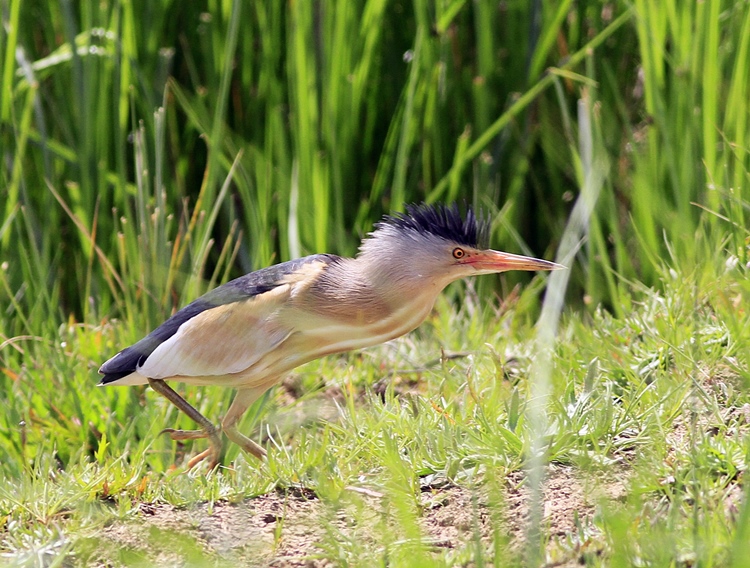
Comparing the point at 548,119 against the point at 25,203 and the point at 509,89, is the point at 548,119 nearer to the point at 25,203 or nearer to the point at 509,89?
the point at 509,89

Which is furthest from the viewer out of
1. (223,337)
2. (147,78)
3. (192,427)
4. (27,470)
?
(147,78)

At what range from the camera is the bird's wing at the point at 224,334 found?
117 inches

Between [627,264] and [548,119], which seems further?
[548,119]

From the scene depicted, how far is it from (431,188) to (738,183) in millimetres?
1802

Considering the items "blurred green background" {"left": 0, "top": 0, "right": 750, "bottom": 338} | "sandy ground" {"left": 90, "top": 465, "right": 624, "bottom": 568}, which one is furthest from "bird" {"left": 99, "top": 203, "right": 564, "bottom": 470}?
"blurred green background" {"left": 0, "top": 0, "right": 750, "bottom": 338}

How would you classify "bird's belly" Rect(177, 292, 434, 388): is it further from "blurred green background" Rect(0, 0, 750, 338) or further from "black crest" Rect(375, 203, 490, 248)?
"blurred green background" Rect(0, 0, 750, 338)

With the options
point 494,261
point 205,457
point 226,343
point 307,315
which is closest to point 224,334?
point 226,343

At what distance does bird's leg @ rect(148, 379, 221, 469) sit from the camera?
9.82ft

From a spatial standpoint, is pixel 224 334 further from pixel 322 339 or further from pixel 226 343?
pixel 322 339

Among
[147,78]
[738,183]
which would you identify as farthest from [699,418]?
[147,78]

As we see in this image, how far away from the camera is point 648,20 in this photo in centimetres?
379

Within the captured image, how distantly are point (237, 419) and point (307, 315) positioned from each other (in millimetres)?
420

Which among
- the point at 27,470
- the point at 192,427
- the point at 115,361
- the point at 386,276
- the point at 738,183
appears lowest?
the point at 192,427

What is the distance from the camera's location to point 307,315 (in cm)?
297
